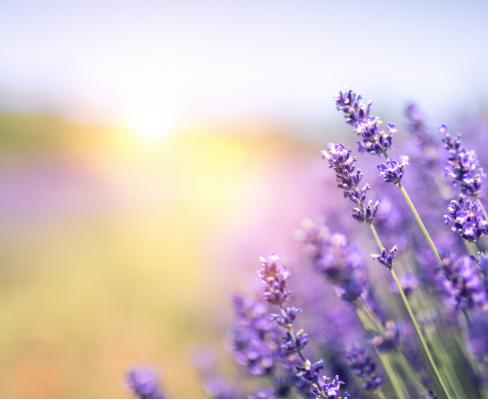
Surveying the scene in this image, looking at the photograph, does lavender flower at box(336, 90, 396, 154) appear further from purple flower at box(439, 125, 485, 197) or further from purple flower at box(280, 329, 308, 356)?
purple flower at box(280, 329, 308, 356)

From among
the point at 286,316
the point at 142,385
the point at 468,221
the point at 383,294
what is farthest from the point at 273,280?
the point at 383,294

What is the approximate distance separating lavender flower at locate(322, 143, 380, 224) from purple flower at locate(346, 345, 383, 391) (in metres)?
0.49

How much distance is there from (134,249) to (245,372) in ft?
20.8

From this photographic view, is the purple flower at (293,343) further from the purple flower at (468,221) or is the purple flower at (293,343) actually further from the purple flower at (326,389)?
the purple flower at (468,221)

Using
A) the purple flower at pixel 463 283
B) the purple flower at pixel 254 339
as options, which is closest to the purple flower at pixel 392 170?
the purple flower at pixel 463 283

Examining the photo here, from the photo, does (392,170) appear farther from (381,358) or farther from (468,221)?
(381,358)

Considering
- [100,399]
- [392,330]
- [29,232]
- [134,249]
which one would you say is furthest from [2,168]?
[392,330]

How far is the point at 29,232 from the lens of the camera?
10031 millimetres

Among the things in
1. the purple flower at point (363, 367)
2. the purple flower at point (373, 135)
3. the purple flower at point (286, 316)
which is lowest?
the purple flower at point (363, 367)

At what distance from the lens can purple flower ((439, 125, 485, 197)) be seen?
1.34 meters

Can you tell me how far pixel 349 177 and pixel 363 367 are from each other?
0.66 m

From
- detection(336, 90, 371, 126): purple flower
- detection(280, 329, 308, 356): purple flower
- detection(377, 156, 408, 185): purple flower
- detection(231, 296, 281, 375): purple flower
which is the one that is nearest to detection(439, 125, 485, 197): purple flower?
detection(377, 156, 408, 185): purple flower

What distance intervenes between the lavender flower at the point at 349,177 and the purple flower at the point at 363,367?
1.62 feet

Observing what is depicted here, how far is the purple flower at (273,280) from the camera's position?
1.32 m
